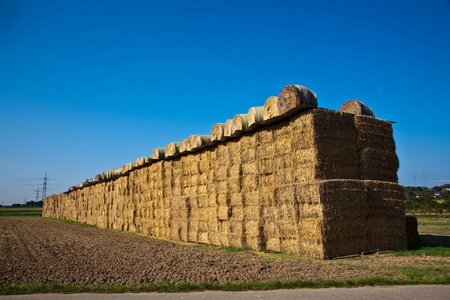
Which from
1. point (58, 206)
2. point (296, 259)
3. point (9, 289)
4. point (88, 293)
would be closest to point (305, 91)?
point (296, 259)

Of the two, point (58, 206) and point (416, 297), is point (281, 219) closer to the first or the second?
point (416, 297)

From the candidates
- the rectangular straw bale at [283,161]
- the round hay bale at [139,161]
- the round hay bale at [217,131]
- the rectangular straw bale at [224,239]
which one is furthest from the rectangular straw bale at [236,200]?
the round hay bale at [139,161]

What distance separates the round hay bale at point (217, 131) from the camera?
44.3 feet

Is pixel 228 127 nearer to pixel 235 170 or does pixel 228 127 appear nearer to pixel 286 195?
pixel 235 170

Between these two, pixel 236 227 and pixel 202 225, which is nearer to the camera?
pixel 236 227

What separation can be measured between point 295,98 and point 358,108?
2.98 metres

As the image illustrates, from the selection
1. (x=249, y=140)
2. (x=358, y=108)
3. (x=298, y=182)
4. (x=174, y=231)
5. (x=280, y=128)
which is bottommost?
(x=174, y=231)

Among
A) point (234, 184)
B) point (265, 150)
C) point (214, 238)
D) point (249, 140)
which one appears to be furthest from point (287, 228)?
point (214, 238)

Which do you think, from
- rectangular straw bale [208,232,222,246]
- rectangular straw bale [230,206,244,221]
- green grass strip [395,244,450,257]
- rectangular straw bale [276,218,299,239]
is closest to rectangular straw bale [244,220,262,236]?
rectangular straw bale [230,206,244,221]

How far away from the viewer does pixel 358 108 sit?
1160 cm

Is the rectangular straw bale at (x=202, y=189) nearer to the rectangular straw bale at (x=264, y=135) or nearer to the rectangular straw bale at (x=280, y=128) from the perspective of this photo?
the rectangular straw bale at (x=264, y=135)

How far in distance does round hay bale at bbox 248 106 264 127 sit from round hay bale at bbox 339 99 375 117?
306 centimetres

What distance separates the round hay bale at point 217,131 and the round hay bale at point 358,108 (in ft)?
15.1

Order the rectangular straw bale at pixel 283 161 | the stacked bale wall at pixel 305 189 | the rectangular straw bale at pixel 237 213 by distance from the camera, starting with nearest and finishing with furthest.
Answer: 1. the stacked bale wall at pixel 305 189
2. the rectangular straw bale at pixel 283 161
3. the rectangular straw bale at pixel 237 213
